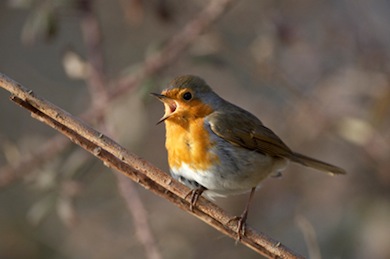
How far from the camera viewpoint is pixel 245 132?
371cm

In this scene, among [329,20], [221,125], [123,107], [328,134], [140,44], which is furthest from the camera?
[140,44]

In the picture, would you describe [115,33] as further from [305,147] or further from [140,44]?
[305,147]

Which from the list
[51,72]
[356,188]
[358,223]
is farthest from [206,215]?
[51,72]

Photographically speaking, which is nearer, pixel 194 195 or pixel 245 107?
pixel 194 195

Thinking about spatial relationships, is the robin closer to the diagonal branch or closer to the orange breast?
the orange breast

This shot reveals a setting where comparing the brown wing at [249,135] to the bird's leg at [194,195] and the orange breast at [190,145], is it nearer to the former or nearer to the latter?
the orange breast at [190,145]

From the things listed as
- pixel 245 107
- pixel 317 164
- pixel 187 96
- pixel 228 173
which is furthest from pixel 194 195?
pixel 245 107

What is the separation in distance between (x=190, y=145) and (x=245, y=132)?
441 mm

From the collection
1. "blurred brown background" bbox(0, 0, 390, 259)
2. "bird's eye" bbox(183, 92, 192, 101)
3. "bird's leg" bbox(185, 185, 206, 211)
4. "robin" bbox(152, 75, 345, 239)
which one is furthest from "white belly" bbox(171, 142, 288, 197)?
"blurred brown background" bbox(0, 0, 390, 259)

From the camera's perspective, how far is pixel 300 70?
6035 mm

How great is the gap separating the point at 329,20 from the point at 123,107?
2.29 metres

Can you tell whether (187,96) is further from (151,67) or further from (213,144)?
(151,67)

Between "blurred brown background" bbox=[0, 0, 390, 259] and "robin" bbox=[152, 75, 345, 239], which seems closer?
"robin" bbox=[152, 75, 345, 239]

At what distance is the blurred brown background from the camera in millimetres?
4266
